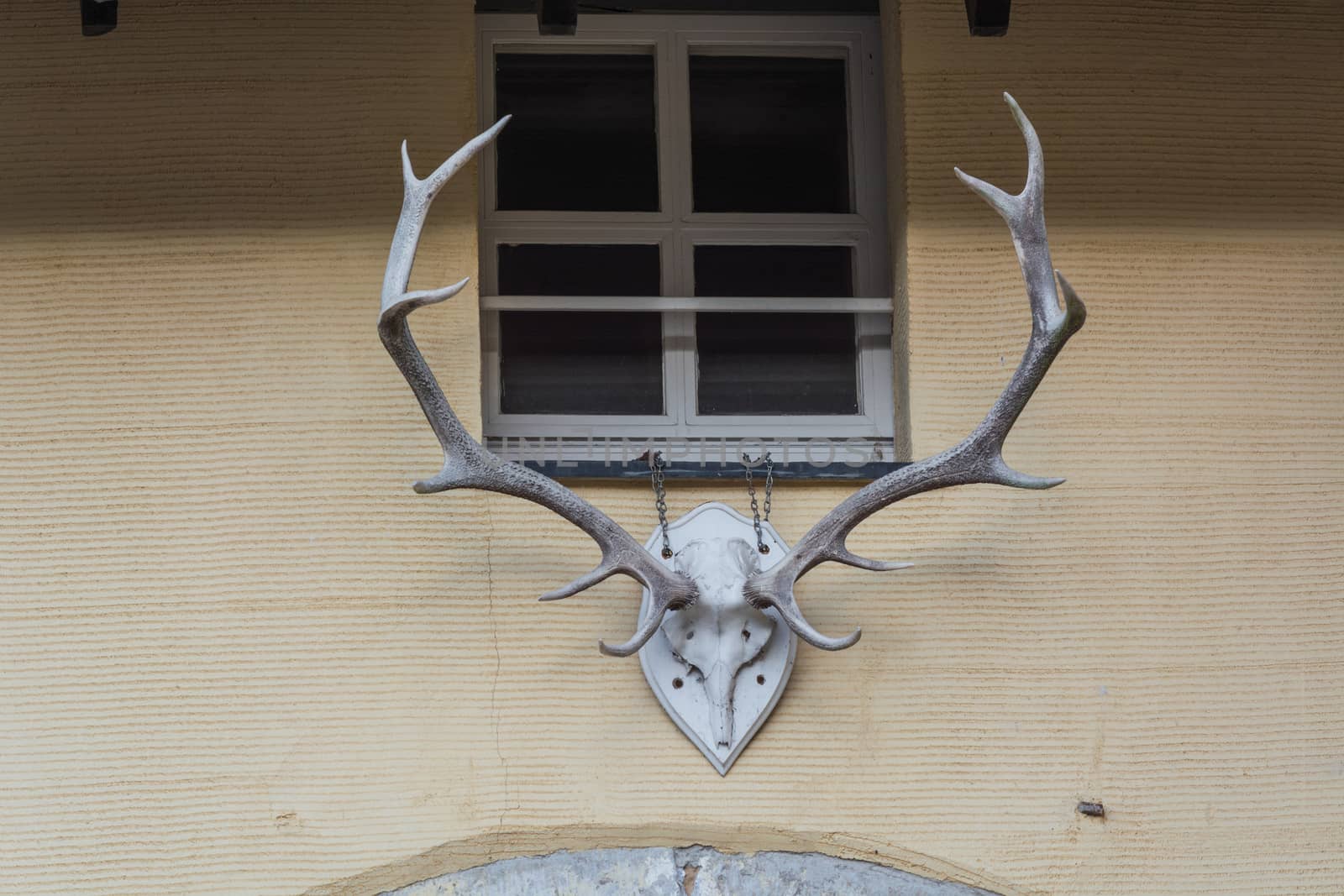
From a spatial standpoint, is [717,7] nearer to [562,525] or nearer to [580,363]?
[580,363]

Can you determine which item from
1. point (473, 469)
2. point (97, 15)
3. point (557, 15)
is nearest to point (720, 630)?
point (473, 469)

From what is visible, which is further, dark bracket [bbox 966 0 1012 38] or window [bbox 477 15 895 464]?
window [bbox 477 15 895 464]

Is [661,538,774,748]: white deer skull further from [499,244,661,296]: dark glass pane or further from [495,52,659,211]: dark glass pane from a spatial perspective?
[495,52,659,211]: dark glass pane

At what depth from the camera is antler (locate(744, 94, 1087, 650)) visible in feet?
9.82

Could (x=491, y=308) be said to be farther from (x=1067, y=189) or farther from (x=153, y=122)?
(x=1067, y=189)

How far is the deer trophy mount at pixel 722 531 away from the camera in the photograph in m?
2.99

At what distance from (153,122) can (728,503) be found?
141 cm

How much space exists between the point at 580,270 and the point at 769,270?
0.42 metres

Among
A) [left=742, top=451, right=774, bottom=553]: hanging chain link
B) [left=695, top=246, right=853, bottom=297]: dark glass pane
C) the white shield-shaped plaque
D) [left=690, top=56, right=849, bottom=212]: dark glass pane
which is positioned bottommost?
the white shield-shaped plaque

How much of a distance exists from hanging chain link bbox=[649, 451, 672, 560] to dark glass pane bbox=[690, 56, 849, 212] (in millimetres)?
778

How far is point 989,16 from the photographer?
3449 millimetres

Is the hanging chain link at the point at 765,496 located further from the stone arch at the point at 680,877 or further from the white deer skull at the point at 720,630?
the stone arch at the point at 680,877

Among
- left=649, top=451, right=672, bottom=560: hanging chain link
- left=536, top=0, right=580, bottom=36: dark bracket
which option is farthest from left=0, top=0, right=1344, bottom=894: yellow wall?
left=536, top=0, right=580, bottom=36: dark bracket

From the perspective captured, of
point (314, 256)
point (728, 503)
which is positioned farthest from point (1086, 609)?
point (314, 256)
